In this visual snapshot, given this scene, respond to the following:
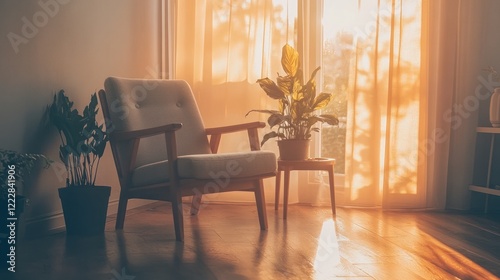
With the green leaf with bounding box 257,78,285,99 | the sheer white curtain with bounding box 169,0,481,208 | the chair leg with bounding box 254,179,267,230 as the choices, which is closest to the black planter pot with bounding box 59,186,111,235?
the chair leg with bounding box 254,179,267,230

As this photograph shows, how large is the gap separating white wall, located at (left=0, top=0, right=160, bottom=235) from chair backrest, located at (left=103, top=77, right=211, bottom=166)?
11.3 inches

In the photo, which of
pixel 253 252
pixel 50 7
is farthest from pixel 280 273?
pixel 50 7

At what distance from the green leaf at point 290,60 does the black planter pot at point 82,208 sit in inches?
58.4

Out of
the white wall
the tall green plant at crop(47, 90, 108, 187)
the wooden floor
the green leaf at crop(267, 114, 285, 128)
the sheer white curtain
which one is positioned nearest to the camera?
the wooden floor

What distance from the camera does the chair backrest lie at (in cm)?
355

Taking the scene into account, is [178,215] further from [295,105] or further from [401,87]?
[401,87]

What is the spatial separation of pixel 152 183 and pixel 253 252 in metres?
0.71

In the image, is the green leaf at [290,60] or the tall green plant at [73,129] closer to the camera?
the tall green plant at [73,129]

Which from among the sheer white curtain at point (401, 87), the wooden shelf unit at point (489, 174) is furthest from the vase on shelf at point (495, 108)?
the sheer white curtain at point (401, 87)

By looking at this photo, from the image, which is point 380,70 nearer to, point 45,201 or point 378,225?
point 378,225

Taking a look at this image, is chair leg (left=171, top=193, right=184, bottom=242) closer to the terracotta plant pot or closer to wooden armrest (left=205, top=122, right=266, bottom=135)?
wooden armrest (left=205, top=122, right=266, bottom=135)

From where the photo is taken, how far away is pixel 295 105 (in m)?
4.14

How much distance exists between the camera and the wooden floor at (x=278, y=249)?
8.29 ft

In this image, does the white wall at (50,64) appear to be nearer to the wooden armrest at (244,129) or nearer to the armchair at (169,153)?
the armchair at (169,153)
